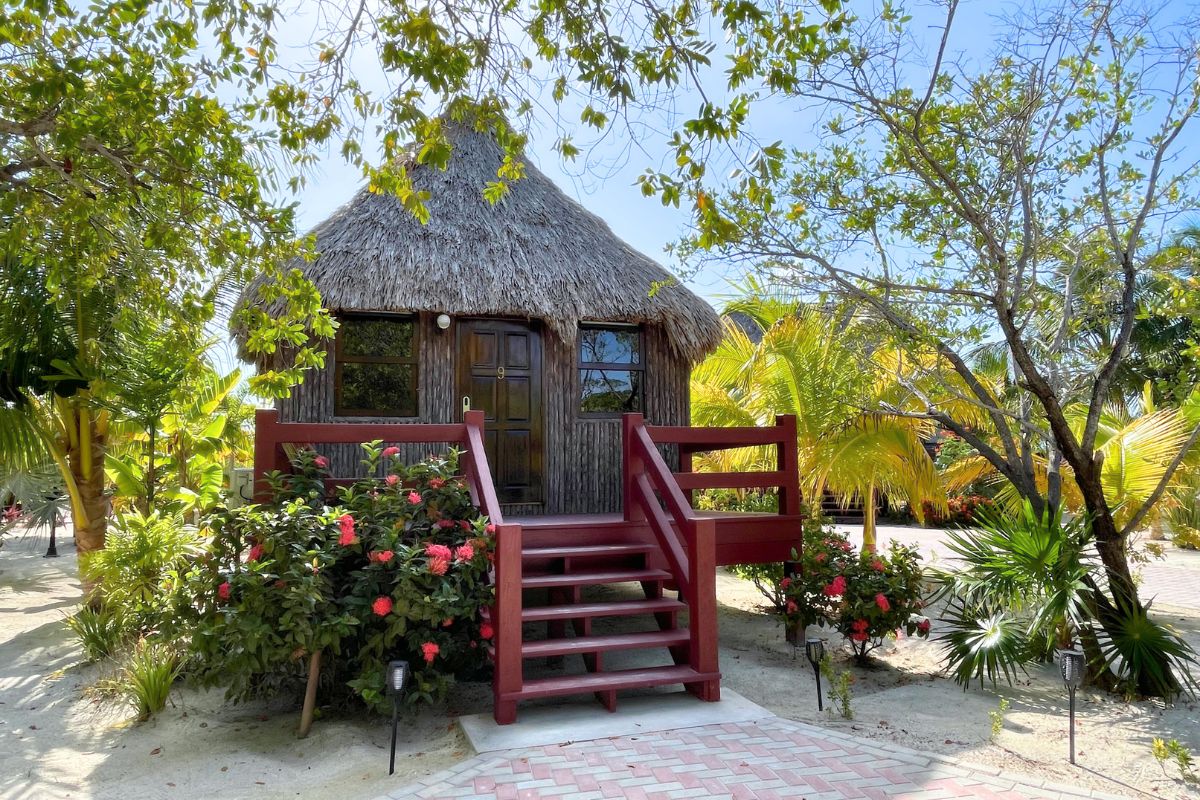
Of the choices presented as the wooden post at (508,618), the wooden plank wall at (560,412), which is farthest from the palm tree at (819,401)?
the wooden post at (508,618)

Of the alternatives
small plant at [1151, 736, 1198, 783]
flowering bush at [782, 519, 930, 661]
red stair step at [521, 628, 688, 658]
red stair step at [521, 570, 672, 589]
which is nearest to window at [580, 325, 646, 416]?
flowering bush at [782, 519, 930, 661]

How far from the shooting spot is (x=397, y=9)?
4156mm

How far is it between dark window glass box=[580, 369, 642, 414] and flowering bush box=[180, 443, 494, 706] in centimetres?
293

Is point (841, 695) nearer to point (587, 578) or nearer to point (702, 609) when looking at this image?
point (702, 609)

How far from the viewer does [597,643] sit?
5277 mm

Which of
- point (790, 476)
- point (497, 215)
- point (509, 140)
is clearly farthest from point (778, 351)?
point (509, 140)

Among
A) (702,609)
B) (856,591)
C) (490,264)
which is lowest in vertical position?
(856,591)

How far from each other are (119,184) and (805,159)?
585 centimetres

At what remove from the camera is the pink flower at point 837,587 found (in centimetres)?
659

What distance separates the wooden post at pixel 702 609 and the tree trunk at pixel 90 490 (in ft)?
24.1

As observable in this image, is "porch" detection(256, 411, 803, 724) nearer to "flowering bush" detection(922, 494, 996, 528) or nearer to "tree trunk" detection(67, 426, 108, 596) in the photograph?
"tree trunk" detection(67, 426, 108, 596)

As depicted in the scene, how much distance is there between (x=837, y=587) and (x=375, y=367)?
4.78 metres

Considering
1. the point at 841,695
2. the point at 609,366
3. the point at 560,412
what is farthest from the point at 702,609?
the point at 609,366

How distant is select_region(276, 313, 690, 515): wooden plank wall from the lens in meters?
7.37
